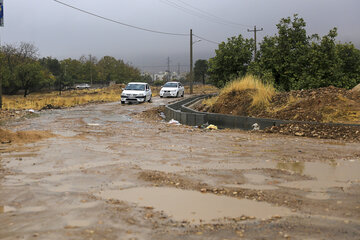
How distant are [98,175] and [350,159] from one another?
5186 mm

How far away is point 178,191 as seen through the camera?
5.59 meters

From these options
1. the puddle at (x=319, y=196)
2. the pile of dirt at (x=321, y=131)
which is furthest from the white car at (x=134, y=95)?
the puddle at (x=319, y=196)

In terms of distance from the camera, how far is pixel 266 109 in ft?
51.3

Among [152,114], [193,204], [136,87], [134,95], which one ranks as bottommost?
[193,204]

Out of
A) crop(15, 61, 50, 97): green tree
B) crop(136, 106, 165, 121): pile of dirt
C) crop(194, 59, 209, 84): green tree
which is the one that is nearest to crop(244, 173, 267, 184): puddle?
crop(136, 106, 165, 121): pile of dirt

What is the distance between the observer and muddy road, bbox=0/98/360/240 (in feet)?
13.2

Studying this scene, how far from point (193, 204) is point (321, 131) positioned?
330 inches

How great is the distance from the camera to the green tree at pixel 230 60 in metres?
35.1

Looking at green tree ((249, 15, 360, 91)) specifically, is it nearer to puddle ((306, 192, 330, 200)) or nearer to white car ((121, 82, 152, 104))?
white car ((121, 82, 152, 104))

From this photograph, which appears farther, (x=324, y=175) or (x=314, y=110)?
(x=314, y=110)

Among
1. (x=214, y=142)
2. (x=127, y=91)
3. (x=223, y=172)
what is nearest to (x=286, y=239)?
(x=223, y=172)

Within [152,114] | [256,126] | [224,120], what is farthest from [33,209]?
[152,114]

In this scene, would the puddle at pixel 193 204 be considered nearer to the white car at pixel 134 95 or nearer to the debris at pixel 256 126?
the debris at pixel 256 126

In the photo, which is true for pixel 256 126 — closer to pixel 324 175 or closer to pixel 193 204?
pixel 324 175
